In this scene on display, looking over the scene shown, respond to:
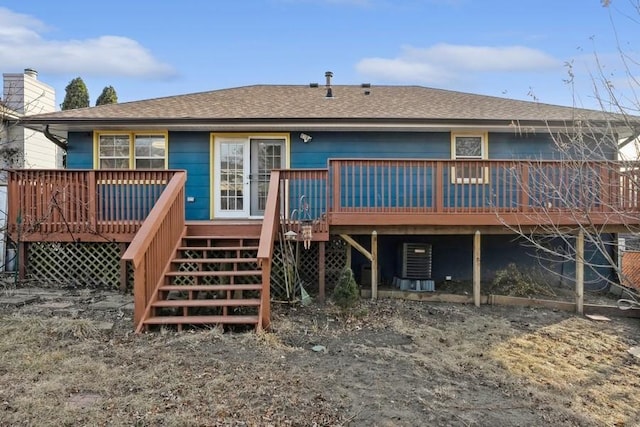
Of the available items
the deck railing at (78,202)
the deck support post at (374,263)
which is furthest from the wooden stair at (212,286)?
the deck support post at (374,263)

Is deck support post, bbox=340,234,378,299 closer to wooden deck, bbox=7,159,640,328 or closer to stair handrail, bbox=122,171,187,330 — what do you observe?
wooden deck, bbox=7,159,640,328

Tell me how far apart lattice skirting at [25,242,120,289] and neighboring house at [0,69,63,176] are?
5.06 m

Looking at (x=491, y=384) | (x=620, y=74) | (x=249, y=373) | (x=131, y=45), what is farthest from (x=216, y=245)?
(x=131, y=45)

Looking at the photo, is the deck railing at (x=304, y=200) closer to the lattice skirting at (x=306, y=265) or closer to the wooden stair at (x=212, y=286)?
the lattice skirting at (x=306, y=265)

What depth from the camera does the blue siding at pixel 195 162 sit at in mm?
8977

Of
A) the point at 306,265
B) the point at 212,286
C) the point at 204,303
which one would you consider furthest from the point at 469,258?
the point at 204,303

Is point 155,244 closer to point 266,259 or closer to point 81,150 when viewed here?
point 266,259

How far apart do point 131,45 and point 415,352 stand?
1991 cm

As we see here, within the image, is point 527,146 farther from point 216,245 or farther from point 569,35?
point 216,245

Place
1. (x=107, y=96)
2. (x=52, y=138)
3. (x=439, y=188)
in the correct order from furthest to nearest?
(x=107, y=96) < (x=52, y=138) < (x=439, y=188)

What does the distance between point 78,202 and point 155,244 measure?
2209 mm

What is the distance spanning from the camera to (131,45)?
19.7 m

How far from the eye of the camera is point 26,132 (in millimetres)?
13211

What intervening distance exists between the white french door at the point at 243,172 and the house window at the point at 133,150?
118cm
